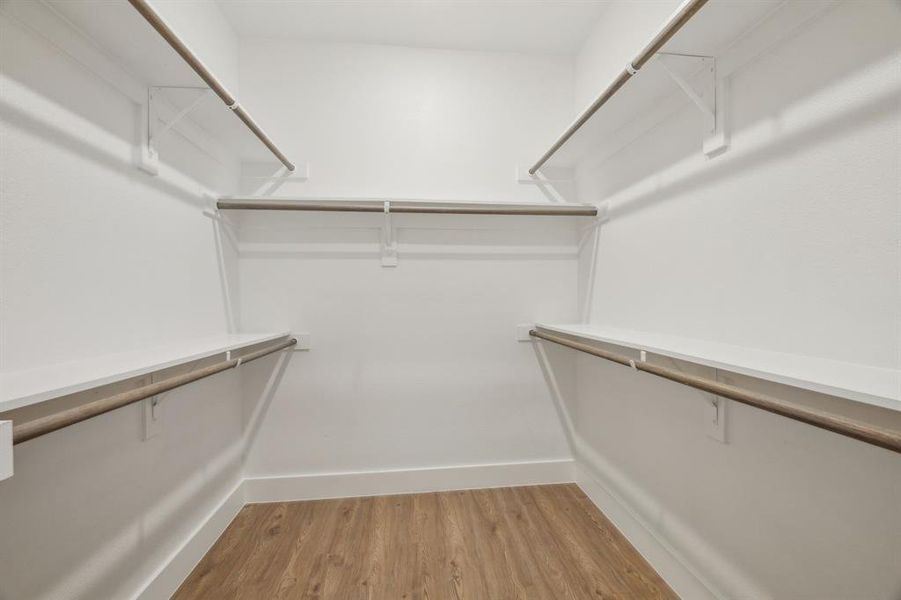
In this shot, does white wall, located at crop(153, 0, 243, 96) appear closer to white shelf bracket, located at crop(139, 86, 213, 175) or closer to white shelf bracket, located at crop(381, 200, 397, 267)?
white shelf bracket, located at crop(139, 86, 213, 175)

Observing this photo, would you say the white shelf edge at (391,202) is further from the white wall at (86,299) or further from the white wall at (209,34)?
the white wall at (209,34)

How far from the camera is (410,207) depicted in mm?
1832

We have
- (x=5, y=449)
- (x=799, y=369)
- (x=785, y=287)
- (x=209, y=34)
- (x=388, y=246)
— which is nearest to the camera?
(x=5, y=449)

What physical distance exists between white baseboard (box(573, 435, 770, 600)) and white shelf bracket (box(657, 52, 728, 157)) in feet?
4.31

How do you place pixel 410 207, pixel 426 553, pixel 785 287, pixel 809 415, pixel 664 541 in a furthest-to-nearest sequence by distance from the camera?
pixel 410 207
pixel 426 553
pixel 664 541
pixel 785 287
pixel 809 415

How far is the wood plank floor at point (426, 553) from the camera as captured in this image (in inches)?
53.4

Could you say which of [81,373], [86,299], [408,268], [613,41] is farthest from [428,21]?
[81,373]

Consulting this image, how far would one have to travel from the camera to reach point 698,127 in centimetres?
127

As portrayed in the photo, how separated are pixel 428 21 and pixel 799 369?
2.11 meters

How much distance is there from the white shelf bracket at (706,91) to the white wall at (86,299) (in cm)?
170

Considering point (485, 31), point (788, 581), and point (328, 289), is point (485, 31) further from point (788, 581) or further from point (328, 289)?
point (788, 581)

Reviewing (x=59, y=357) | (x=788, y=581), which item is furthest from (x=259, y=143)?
(x=788, y=581)

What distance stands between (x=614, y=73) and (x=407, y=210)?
3.85 feet

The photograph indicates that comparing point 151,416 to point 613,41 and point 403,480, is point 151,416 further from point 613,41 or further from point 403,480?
point 613,41
